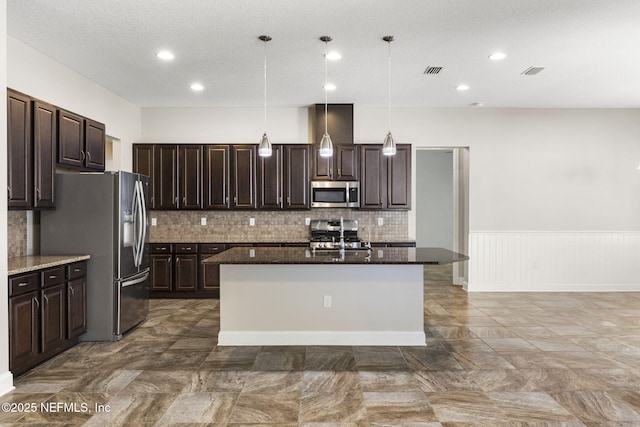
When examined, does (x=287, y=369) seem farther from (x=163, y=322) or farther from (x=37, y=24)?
(x=37, y=24)

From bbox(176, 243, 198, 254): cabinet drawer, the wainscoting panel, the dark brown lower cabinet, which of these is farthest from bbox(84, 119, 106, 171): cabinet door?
the wainscoting panel

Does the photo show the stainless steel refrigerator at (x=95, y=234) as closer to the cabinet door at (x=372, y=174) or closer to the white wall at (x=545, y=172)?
the cabinet door at (x=372, y=174)

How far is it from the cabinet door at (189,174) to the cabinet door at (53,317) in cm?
280

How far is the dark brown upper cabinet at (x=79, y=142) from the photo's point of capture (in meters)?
4.11

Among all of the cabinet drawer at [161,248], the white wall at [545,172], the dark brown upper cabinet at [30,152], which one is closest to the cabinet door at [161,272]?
the cabinet drawer at [161,248]

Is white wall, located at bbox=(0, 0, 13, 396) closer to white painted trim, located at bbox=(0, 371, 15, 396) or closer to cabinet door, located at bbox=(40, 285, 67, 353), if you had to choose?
white painted trim, located at bbox=(0, 371, 15, 396)

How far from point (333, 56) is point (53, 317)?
3.68 m

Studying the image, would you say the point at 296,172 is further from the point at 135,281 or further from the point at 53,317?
the point at 53,317

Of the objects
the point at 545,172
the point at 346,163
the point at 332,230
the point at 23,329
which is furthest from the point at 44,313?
the point at 545,172

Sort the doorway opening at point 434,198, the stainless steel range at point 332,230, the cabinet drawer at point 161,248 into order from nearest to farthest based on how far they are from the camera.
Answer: the cabinet drawer at point 161,248 → the stainless steel range at point 332,230 → the doorway opening at point 434,198

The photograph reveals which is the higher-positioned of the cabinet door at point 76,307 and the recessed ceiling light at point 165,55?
the recessed ceiling light at point 165,55

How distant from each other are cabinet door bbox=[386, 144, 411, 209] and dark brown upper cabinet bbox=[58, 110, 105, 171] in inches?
156

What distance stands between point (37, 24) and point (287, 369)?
3754mm

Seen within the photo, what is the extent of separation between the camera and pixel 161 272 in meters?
6.25
